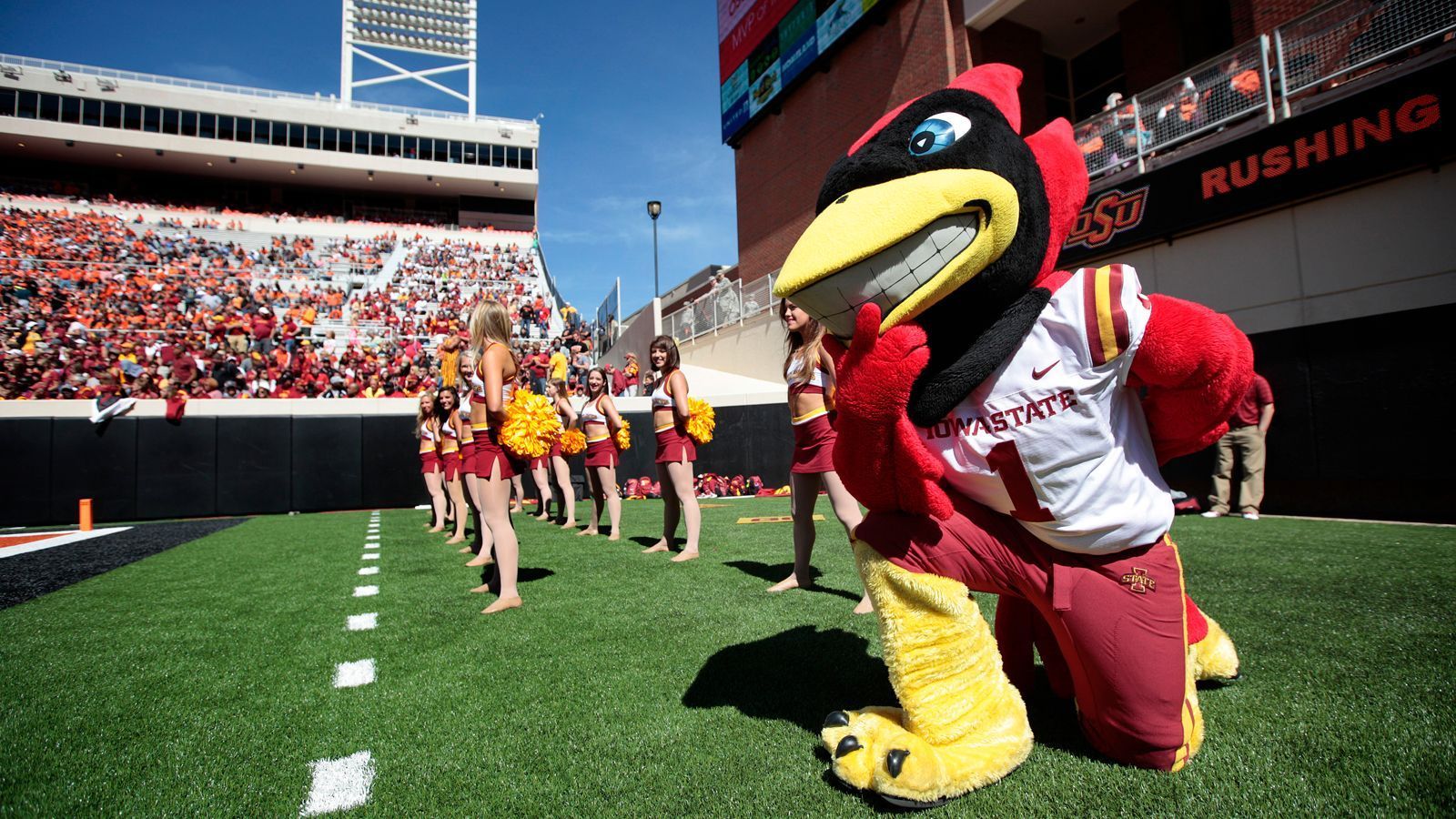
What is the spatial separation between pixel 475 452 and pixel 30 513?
1274 centimetres

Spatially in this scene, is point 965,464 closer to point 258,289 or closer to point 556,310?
point 556,310

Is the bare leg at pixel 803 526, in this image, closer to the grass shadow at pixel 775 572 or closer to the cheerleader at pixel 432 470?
the grass shadow at pixel 775 572

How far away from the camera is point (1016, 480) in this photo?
1871 mm

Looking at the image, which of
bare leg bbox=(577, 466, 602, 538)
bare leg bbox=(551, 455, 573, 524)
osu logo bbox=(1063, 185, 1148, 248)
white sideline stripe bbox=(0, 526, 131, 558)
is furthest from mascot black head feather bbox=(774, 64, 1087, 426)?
white sideline stripe bbox=(0, 526, 131, 558)

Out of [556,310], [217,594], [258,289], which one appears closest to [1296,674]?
[217,594]

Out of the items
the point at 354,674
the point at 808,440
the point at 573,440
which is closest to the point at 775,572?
the point at 808,440

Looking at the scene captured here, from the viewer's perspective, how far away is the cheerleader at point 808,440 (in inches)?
171

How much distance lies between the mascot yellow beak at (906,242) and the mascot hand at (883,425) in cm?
7

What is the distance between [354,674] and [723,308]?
56.1 feet

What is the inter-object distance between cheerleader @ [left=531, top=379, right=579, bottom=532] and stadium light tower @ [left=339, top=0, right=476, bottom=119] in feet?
140

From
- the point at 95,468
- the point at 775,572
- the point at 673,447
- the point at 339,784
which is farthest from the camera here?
the point at 95,468

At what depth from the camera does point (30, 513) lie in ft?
37.9

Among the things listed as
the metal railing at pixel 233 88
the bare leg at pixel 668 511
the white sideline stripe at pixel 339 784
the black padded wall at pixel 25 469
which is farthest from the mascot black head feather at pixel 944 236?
the metal railing at pixel 233 88

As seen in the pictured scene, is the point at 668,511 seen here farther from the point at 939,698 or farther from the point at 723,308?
the point at 723,308
